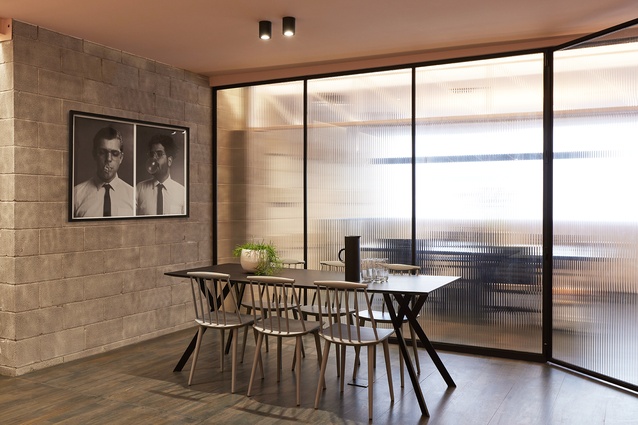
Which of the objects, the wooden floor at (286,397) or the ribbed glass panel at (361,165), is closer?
the wooden floor at (286,397)

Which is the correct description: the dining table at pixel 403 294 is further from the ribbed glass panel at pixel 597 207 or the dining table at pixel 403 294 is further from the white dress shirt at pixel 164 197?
the white dress shirt at pixel 164 197

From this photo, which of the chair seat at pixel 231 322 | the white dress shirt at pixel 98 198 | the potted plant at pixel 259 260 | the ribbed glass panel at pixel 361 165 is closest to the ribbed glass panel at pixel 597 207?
the ribbed glass panel at pixel 361 165

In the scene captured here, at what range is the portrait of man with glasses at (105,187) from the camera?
4949mm

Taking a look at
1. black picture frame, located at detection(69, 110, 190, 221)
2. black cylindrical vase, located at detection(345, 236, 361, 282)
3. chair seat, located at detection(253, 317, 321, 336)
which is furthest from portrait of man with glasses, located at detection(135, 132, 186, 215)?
black cylindrical vase, located at detection(345, 236, 361, 282)

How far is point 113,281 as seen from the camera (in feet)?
17.2

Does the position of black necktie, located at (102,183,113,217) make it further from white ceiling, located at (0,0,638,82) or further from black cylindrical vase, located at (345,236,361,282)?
black cylindrical vase, located at (345,236,361,282)

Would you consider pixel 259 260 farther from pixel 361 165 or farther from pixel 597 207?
pixel 597 207

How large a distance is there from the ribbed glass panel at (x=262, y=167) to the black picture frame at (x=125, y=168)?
1.71 ft

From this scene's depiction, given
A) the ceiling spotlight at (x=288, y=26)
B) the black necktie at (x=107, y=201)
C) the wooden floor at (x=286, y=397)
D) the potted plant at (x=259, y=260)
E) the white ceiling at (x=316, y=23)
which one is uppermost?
the white ceiling at (x=316, y=23)

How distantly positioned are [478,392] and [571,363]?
1.03 m

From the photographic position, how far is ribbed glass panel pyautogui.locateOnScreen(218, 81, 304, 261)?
6.05m

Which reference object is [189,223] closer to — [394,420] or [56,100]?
[56,100]

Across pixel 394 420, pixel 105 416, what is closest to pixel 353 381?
pixel 394 420

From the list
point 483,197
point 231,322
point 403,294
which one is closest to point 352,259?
point 403,294
